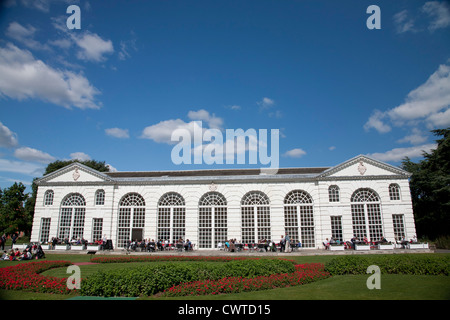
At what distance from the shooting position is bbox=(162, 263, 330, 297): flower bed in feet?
34.8

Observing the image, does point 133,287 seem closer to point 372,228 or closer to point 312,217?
point 312,217

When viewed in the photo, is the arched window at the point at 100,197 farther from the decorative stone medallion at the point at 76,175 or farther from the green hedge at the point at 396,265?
the green hedge at the point at 396,265

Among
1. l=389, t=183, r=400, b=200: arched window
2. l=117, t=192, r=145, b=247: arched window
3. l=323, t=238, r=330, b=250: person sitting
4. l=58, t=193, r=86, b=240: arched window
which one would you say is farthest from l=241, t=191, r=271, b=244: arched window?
l=58, t=193, r=86, b=240: arched window

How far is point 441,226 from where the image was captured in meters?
38.3

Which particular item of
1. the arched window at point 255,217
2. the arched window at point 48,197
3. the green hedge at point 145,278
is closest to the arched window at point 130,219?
the arched window at point 48,197

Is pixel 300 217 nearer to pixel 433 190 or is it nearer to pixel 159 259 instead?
pixel 159 259

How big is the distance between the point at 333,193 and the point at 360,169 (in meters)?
3.59

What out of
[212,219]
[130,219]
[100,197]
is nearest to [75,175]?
[100,197]

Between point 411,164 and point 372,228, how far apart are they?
74.8ft

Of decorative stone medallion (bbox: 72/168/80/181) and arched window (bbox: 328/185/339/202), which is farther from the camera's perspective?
decorative stone medallion (bbox: 72/168/80/181)

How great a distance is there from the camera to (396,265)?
13750 mm

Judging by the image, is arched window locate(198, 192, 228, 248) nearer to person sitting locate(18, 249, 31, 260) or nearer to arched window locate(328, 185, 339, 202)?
arched window locate(328, 185, 339, 202)

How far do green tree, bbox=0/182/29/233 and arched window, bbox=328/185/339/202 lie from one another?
44137mm
